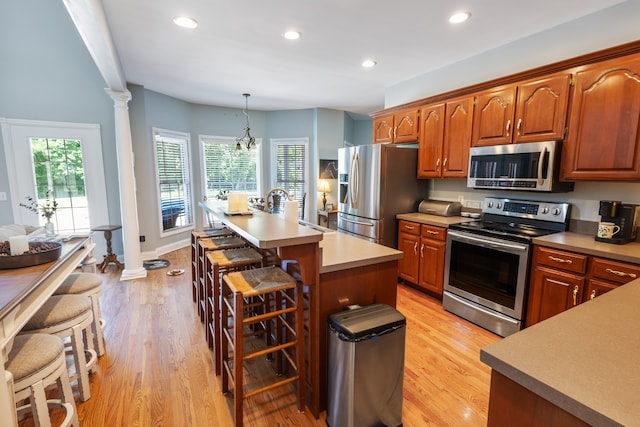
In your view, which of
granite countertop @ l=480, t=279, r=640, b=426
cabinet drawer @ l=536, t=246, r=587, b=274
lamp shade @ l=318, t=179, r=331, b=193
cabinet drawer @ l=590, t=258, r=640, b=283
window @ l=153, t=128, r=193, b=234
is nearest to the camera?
granite countertop @ l=480, t=279, r=640, b=426

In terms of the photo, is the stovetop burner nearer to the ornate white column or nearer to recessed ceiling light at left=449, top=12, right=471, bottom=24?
recessed ceiling light at left=449, top=12, right=471, bottom=24

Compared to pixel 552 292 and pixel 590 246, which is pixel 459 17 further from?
pixel 552 292

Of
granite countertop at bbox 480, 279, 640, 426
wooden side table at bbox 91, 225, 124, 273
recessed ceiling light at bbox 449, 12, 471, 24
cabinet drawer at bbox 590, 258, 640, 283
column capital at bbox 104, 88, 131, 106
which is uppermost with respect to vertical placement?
recessed ceiling light at bbox 449, 12, 471, 24

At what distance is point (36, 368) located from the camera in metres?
1.30

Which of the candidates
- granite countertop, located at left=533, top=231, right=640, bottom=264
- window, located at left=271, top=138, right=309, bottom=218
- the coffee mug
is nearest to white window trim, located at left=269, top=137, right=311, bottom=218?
window, located at left=271, top=138, right=309, bottom=218

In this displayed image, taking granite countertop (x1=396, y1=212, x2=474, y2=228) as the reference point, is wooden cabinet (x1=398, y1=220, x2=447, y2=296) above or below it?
below

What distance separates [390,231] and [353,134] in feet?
13.3

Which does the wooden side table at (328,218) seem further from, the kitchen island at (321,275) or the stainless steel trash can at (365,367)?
the stainless steel trash can at (365,367)

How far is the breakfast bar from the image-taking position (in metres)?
1.10

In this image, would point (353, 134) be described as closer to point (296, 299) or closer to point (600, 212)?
point (600, 212)

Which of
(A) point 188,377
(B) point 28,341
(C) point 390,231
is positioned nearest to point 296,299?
(A) point 188,377

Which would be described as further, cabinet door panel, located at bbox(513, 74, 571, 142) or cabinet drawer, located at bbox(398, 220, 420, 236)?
cabinet drawer, located at bbox(398, 220, 420, 236)

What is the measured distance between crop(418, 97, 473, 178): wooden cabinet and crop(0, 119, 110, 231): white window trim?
4476 millimetres

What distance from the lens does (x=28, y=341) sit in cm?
142
